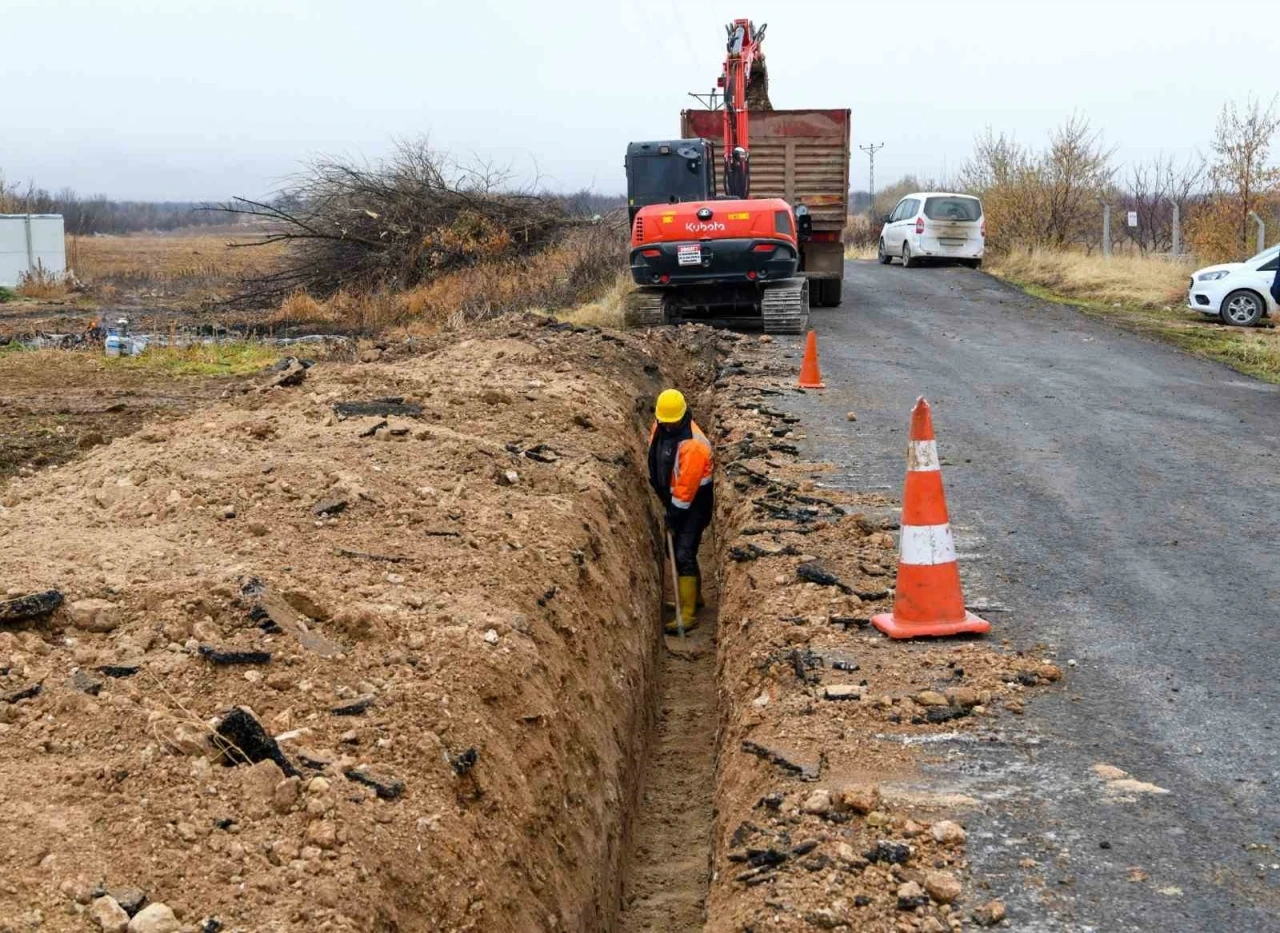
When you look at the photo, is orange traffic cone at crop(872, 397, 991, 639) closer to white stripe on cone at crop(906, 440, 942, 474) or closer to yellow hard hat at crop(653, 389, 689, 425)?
white stripe on cone at crop(906, 440, 942, 474)

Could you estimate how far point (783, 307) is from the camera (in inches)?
615

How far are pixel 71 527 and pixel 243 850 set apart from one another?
116 inches

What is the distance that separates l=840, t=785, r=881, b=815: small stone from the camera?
162 inches

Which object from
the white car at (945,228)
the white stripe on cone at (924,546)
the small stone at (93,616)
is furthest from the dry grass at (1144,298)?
the small stone at (93,616)

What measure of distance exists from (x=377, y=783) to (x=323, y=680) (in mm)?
653

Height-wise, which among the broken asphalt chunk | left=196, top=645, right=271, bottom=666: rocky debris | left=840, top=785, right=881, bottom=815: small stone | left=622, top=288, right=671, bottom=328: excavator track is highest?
left=622, top=288, right=671, bottom=328: excavator track

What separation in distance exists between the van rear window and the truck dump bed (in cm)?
795

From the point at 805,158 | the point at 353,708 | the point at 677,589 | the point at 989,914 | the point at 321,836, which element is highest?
the point at 805,158

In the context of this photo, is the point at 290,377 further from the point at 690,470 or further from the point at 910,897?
the point at 910,897

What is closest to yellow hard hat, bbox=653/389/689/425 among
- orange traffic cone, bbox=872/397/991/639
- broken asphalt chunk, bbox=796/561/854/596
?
broken asphalt chunk, bbox=796/561/854/596

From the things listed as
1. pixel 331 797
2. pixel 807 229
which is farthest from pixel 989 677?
pixel 807 229

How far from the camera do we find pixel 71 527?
5.96 m

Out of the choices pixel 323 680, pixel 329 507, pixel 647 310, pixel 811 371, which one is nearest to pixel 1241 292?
pixel 647 310

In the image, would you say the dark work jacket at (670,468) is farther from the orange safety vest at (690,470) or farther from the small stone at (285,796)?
the small stone at (285,796)
